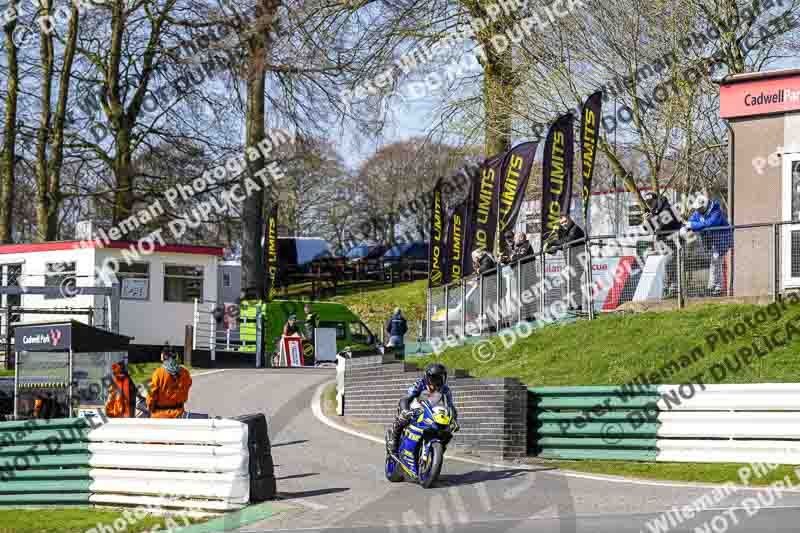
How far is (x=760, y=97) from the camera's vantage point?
19516 mm

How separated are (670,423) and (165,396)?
640 cm

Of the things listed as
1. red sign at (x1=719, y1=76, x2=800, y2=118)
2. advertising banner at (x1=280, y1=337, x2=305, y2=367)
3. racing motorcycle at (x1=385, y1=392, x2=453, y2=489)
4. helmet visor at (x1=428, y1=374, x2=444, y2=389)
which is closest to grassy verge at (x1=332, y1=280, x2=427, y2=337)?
advertising banner at (x1=280, y1=337, x2=305, y2=367)

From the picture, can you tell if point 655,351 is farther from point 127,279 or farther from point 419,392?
point 127,279

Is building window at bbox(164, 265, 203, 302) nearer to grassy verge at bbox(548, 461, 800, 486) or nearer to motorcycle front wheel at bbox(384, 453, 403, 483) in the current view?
grassy verge at bbox(548, 461, 800, 486)

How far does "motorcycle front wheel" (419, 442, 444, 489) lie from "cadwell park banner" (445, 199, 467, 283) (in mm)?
14883

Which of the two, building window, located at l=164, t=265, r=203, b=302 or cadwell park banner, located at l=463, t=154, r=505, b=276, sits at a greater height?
cadwell park banner, located at l=463, t=154, r=505, b=276

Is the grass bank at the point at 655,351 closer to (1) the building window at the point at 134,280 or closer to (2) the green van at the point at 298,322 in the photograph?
(2) the green van at the point at 298,322

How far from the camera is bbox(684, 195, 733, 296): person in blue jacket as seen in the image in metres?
18.1

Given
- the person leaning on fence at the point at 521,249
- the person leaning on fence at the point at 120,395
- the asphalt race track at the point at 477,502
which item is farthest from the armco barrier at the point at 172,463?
the person leaning on fence at the point at 521,249

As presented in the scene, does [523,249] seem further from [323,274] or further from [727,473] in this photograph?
[323,274]

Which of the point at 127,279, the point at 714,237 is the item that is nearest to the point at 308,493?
the point at 714,237

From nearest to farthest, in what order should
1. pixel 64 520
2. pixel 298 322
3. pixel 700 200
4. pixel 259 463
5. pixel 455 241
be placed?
1. pixel 64 520
2. pixel 259 463
3. pixel 455 241
4. pixel 700 200
5. pixel 298 322

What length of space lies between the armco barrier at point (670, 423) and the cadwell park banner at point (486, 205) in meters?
10.3

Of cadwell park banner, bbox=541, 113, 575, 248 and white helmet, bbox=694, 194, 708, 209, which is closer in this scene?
cadwell park banner, bbox=541, 113, 575, 248
